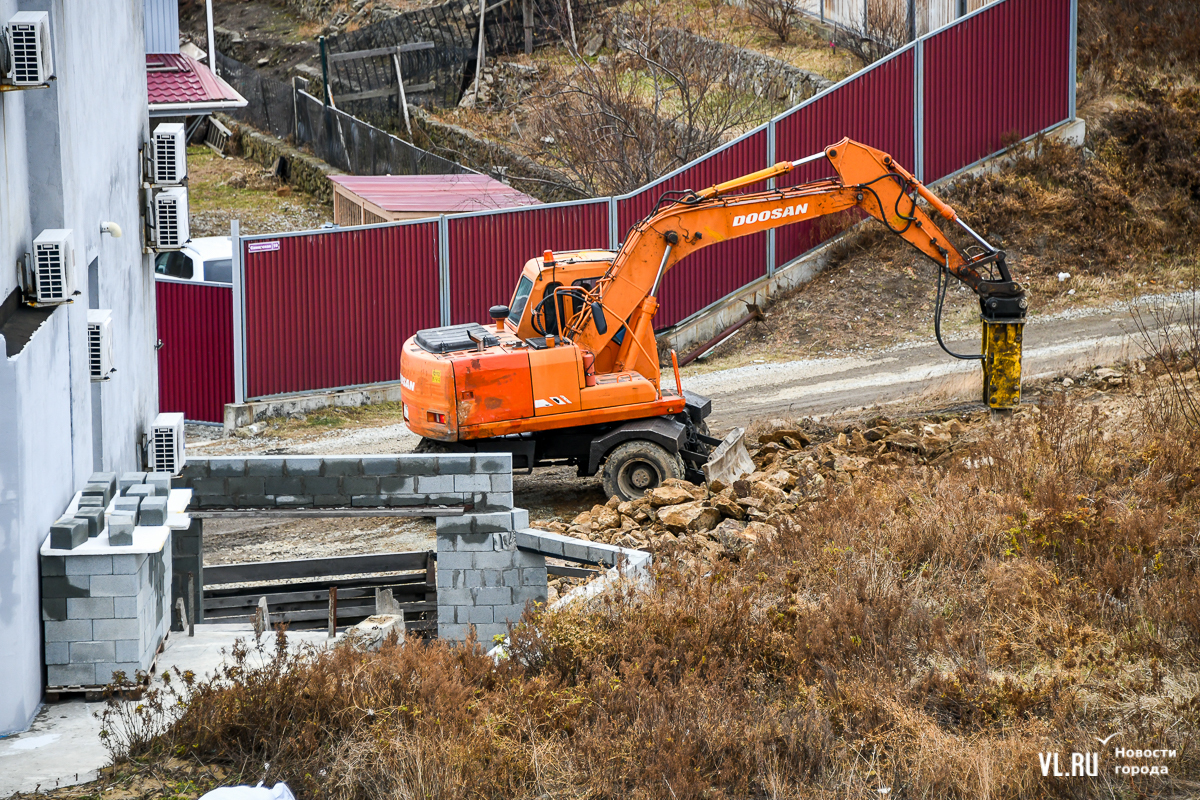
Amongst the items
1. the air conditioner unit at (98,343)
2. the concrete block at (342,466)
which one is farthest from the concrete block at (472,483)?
the air conditioner unit at (98,343)

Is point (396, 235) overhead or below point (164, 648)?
overhead

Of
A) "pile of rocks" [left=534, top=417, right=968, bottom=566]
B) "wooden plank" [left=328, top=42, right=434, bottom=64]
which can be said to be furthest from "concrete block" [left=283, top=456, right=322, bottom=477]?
"wooden plank" [left=328, top=42, right=434, bottom=64]

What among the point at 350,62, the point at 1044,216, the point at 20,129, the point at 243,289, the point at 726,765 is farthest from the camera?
the point at 350,62

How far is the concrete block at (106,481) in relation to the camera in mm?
8570

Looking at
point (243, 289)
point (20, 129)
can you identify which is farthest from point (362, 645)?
point (243, 289)

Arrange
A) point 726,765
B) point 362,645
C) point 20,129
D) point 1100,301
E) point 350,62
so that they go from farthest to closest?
1. point 350,62
2. point 1100,301
3. point 362,645
4. point 20,129
5. point 726,765

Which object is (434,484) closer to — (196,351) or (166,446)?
(166,446)

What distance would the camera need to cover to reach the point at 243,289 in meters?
17.7

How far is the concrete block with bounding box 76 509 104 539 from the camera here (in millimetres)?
7871

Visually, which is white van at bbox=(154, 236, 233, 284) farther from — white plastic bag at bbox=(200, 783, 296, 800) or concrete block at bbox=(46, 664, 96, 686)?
white plastic bag at bbox=(200, 783, 296, 800)

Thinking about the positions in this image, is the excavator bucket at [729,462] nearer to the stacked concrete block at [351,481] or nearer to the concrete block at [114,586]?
the stacked concrete block at [351,481]

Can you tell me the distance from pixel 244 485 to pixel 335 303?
26.2 feet

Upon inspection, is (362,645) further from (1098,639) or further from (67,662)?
(1098,639)

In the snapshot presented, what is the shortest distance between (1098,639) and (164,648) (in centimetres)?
675
